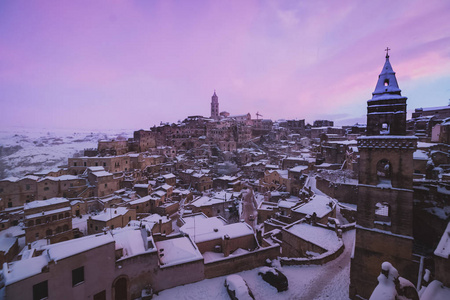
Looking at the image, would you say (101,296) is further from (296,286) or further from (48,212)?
(48,212)

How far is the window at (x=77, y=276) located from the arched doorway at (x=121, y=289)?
82.9 inches

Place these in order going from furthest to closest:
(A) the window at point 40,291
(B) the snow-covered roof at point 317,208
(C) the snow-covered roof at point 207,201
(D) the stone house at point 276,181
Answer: (D) the stone house at point 276,181 < (C) the snow-covered roof at point 207,201 < (B) the snow-covered roof at point 317,208 < (A) the window at point 40,291

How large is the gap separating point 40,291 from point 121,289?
423 centimetres

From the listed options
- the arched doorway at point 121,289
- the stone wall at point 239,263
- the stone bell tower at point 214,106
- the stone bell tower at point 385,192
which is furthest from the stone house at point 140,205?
the stone bell tower at point 214,106

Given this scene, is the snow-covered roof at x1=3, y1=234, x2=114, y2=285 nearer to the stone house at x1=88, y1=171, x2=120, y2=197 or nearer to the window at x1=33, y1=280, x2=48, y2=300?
the window at x1=33, y1=280, x2=48, y2=300

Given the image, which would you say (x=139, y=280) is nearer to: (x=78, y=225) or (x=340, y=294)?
(x=340, y=294)

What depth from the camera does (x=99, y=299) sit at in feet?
39.3

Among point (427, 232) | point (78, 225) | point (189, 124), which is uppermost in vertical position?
point (189, 124)

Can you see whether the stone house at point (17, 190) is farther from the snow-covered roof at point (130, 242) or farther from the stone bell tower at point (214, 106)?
the stone bell tower at point (214, 106)

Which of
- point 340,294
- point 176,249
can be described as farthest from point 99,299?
point 340,294

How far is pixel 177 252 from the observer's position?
15445 mm

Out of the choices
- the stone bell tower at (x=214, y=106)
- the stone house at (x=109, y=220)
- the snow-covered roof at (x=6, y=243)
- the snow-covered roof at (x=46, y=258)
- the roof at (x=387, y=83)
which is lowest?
the snow-covered roof at (x=6, y=243)

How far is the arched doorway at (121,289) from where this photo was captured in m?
12.6

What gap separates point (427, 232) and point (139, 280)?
19.3 meters
